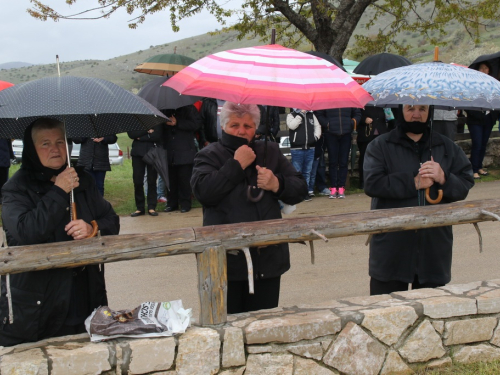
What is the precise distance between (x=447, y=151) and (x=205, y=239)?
2.01 m

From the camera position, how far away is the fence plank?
315 centimetres

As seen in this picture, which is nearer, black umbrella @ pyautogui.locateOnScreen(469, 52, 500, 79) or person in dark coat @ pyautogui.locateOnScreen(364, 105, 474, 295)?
person in dark coat @ pyautogui.locateOnScreen(364, 105, 474, 295)

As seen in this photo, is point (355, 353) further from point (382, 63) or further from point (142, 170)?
point (382, 63)

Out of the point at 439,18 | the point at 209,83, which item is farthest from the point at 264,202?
the point at 439,18

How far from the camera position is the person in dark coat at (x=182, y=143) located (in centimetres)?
893

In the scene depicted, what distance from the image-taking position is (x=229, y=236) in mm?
3516

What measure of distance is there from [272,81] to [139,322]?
5.25ft

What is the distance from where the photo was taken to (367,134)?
10.5 m

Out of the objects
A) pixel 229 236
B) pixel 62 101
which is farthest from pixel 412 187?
pixel 62 101

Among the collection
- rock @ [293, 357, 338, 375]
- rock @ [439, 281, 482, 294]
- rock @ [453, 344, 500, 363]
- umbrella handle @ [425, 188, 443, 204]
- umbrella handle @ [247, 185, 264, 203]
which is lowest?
rock @ [453, 344, 500, 363]

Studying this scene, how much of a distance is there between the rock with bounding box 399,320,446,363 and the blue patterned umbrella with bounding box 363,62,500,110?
4.89 feet

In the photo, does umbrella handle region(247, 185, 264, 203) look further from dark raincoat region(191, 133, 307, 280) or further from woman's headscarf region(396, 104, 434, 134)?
woman's headscarf region(396, 104, 434, 134)

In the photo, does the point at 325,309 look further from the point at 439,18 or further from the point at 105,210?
the point at 439,18

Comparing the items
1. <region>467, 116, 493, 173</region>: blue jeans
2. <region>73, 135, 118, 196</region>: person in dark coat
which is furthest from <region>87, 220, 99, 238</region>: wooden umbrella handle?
<region>467, 116, 493, 173</region>: blue jeans
